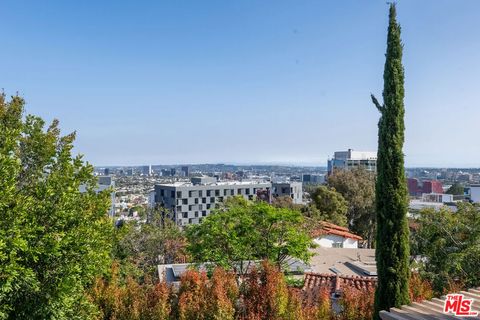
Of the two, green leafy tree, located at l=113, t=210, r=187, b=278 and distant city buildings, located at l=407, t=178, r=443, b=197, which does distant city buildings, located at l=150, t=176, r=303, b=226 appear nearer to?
green leafy tree, located at l=113, t=210, r=187, b=278

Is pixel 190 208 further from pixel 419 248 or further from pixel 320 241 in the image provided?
pixel 419 248

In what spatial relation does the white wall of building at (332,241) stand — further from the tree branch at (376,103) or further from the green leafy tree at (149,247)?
the tree branch at (376,103)

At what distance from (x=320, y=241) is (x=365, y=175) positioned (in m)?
11.6

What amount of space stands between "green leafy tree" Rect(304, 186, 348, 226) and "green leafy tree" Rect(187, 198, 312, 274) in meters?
18.9

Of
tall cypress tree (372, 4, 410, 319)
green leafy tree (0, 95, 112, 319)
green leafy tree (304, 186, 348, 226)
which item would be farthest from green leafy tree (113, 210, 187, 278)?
green leafy tree (304, 186, 348, 226)

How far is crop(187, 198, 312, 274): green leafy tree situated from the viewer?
39.1 feet

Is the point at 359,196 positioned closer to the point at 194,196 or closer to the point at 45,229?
the point at 45,229

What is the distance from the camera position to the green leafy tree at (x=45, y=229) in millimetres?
5559

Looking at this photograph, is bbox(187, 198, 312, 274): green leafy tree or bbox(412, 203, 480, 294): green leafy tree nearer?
bbox(412, 203, 480, 294): green leafy tree

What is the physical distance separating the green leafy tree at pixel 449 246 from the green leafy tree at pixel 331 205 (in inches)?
723

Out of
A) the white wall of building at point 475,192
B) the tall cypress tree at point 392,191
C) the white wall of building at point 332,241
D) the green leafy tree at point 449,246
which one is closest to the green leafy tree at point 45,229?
the tall cypress tree at point 392,191

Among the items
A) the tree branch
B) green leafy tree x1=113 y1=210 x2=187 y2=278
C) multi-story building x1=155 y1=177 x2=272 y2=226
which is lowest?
multi-story building x1=155 y1=177 x2=272 y2=226

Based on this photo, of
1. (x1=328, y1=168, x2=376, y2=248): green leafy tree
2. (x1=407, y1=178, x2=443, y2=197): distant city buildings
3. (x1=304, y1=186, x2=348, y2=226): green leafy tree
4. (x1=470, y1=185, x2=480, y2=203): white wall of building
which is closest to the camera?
(x1=304, y1=186, x2=348, y2=226): green leafy tree

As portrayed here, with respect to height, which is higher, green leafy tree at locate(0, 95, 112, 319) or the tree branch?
the tree branch
